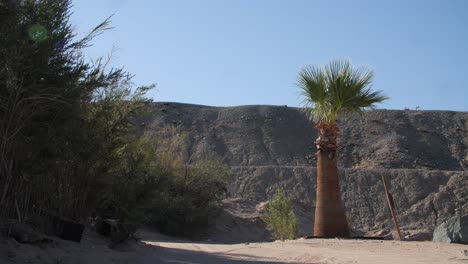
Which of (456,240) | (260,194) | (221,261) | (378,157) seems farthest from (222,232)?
(378,157)

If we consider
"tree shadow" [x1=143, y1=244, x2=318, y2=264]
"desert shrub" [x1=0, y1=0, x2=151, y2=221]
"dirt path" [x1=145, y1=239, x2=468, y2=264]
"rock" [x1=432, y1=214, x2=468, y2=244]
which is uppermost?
"desert shrub" [x1=0, y1=0, x2=151, y2=221]

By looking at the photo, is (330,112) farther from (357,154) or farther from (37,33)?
(357,154)

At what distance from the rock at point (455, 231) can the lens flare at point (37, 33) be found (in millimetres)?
11245

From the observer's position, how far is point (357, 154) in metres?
54.7

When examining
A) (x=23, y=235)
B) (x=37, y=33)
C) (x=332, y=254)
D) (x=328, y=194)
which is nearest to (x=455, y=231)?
(x=328, y=194)

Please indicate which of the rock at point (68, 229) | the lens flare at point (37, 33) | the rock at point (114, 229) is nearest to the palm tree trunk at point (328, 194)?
the rock at point (114, 229)

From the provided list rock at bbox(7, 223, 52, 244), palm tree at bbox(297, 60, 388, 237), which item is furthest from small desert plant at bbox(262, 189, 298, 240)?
rock at bbox(7, 223, 52, 244)

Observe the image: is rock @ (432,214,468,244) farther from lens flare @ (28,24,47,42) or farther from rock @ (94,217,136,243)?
lens flare @ (28,24,47,42)

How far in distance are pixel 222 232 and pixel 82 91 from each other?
68.1 ft

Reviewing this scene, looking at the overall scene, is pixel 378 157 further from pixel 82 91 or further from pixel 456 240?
pixel 82 91

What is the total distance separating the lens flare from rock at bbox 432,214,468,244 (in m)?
11.2

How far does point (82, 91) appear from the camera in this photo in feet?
36.1

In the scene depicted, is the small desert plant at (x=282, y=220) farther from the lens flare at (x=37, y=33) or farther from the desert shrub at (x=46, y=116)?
the lens flare at (x=37, y=33)

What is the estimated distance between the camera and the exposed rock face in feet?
128
